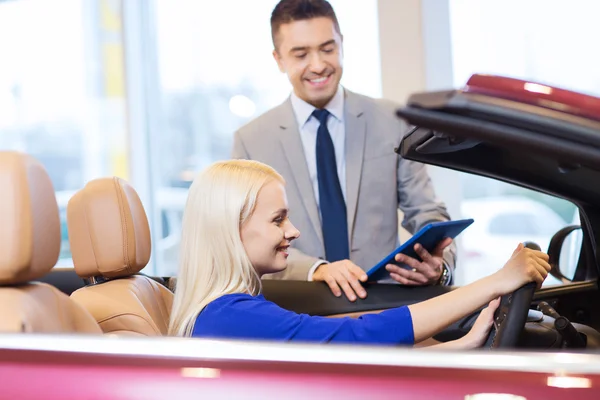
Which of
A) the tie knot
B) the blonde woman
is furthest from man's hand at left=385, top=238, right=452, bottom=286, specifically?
the tie knot

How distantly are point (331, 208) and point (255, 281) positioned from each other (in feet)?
3.80

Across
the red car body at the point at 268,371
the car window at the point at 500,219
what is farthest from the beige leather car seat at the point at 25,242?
the car window at the point at 500,219

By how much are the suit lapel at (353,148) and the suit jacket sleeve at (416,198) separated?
0.17 meters

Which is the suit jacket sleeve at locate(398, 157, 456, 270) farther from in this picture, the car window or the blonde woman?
the car window

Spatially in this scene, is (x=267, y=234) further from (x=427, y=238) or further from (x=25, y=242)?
(x=25, y=242)

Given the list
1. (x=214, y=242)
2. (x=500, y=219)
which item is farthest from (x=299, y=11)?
(x=500, y=219)

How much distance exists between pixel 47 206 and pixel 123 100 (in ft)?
17.9

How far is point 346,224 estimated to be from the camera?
3121mm

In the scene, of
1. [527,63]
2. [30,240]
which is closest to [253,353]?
[30,240]

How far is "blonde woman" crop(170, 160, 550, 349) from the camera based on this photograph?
5.74ft

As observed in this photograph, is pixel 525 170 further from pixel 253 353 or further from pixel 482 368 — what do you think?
pixel 253 353

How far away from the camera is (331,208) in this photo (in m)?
3.11

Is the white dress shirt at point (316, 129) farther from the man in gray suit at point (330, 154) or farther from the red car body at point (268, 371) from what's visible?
the red car body at point (268, 371)

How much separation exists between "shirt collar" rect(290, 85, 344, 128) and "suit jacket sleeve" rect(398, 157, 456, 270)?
314 mm
